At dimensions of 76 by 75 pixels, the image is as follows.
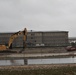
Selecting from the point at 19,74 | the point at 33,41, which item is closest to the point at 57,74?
the point at 19,74

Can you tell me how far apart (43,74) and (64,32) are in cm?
14790

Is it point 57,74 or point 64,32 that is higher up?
point 64,32

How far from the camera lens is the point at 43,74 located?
19.6 metres

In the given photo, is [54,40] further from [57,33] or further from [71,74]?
[71,74]

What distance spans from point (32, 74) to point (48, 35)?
14924cm

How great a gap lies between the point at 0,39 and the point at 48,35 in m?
33.2

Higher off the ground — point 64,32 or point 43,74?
point 64,32

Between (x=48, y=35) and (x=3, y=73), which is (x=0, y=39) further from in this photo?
(x=3, y=73)

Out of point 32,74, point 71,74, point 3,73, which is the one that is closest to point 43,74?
point 32,74

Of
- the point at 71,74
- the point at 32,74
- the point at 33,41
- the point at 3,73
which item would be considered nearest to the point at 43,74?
the point at 32,74

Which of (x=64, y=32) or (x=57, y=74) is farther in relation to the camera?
(x=64, y=32)

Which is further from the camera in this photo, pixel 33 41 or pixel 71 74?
pixel 33 41

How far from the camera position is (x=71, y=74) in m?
19.7

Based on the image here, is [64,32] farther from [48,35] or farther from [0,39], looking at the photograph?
[0,39]
